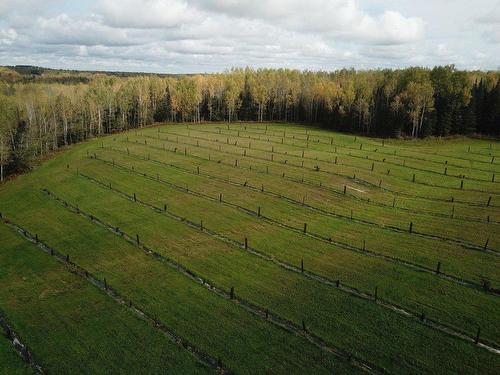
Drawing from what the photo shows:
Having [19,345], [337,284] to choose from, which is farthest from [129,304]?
[337,284]

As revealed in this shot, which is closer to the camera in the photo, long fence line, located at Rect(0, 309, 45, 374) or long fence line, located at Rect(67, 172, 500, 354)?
long fence line, located at Rect(0, 309, 45, 374)

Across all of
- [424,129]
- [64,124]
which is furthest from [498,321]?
[64,124]

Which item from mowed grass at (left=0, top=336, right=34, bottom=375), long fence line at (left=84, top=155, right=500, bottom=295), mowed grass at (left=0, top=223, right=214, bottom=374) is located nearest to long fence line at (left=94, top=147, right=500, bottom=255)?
long fence line at (left=84, top=155, right=500, bottom=295)

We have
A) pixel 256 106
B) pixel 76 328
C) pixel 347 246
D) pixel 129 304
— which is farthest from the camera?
pixel 256 106

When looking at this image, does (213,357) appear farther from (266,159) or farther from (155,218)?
(266,159)

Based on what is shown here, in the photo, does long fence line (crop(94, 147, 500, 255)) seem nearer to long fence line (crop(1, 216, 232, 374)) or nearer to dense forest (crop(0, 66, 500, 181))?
long fence line (crop(1, 216, 232, 374))

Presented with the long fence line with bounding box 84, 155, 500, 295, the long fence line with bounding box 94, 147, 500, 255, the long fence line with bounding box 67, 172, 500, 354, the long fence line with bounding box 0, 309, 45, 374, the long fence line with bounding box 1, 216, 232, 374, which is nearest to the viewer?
the long fence line with bounding box 1, 216, 232, 374

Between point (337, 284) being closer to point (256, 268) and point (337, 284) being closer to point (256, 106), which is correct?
point (256, 268)
